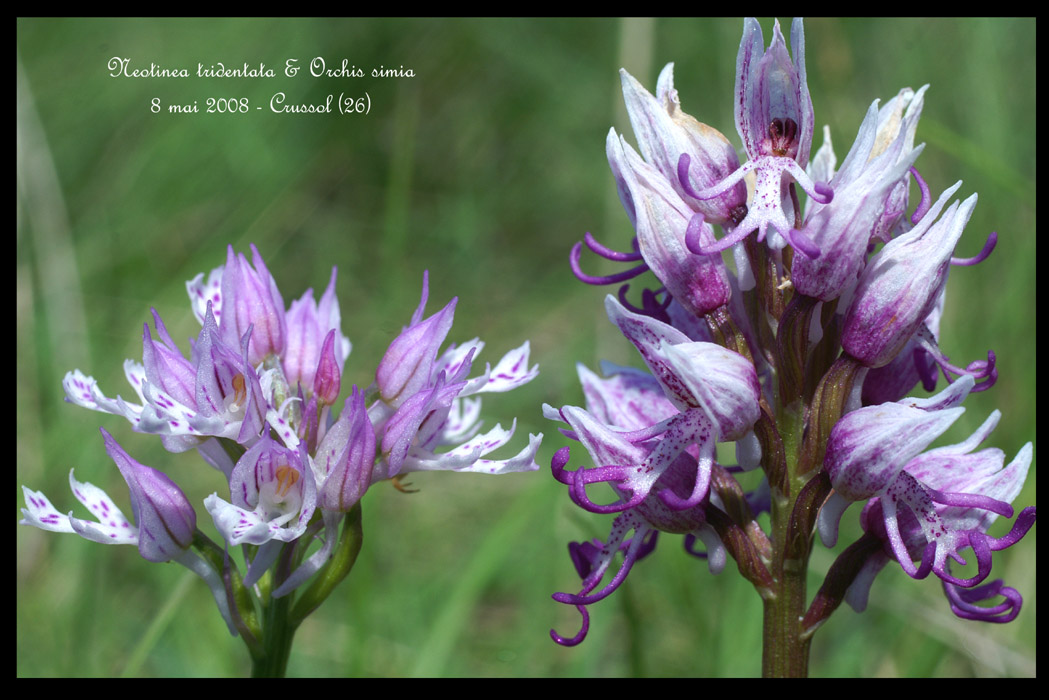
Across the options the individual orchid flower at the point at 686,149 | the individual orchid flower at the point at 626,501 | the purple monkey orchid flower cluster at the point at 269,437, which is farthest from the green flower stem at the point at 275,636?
the individual orchid flower at the point at 686,149

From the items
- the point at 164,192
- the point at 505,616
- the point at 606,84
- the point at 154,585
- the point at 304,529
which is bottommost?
the point at 505,616

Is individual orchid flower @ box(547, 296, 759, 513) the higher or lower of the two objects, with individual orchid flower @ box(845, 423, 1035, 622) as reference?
higher

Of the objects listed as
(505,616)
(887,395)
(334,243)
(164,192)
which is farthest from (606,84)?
(887,395)

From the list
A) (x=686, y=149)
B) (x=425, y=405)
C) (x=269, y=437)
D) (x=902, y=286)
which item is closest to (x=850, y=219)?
(x=902, y=286)

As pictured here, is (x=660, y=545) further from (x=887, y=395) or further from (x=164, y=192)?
(x=164, y=192)

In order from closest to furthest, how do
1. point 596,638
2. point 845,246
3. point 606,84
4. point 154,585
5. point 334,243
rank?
point 845,246
point 596,638
point 154,585
point 334,243
point 606,84

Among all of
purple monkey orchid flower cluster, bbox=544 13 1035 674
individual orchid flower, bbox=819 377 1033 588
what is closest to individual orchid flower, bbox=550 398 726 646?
purple monkey orchid flower cluster, bbox=544 13 1035 674

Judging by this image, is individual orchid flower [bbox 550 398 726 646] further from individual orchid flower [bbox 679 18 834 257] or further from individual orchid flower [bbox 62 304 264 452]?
individual orchid flower [bbox 62 304 264 452]

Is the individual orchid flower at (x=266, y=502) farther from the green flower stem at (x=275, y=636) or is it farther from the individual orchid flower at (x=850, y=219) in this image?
the individual orchid flower at (x=850, y=219)

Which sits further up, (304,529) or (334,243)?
(334,243)
